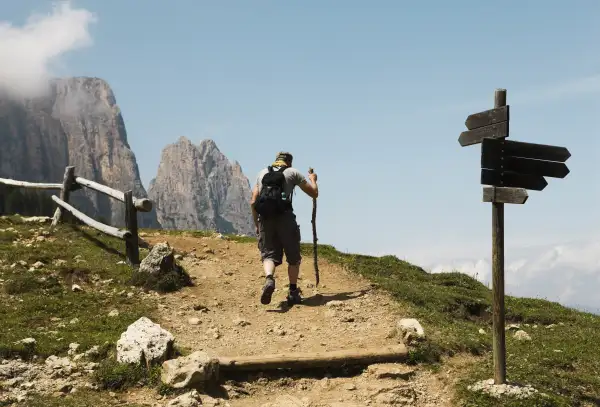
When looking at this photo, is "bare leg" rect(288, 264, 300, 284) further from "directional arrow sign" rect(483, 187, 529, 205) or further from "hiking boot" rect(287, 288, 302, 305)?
"directional arrow sign" rect(483, 187, 529, 205)

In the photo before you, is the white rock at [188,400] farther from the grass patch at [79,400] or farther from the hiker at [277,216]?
the hiker at [277,216]

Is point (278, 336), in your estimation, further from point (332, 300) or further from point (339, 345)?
point (332, 300)

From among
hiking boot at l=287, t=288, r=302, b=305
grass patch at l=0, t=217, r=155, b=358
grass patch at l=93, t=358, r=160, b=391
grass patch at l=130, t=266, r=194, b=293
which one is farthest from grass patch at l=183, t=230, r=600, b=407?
grass patch at l=0, t=217, r=155, b=358

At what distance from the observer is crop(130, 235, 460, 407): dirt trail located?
7.96 meters

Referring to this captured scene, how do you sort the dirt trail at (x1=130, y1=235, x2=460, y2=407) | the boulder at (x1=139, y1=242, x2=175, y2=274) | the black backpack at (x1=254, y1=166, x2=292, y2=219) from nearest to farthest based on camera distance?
the dirt trail at (x1=130, y1=235, x2=460, y2=407) < the black backpack at (x1=254, y1=166, x2=292, y2=219) < the boulder at (x1=139, y1=242, x2=175, y2=274)

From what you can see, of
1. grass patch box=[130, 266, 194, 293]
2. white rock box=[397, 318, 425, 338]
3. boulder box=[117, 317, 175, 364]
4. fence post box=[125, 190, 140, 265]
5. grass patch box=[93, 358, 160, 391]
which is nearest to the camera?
grass patch box=[93, 358, 160, 391]

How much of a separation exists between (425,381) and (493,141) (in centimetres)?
368

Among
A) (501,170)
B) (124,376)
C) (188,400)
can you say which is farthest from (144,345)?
(501,170)

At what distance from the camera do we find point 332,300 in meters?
12.0

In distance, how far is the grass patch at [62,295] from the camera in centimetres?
910

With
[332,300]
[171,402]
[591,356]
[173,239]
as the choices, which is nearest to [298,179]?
[332,300]

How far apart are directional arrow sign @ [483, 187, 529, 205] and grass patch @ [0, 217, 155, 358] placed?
20.4 ft

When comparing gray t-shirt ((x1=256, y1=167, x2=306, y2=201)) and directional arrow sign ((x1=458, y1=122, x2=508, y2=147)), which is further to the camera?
gray t-shirt ((x1=256, y1=167, x2=306, y2=201))

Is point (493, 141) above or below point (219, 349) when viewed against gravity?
above
